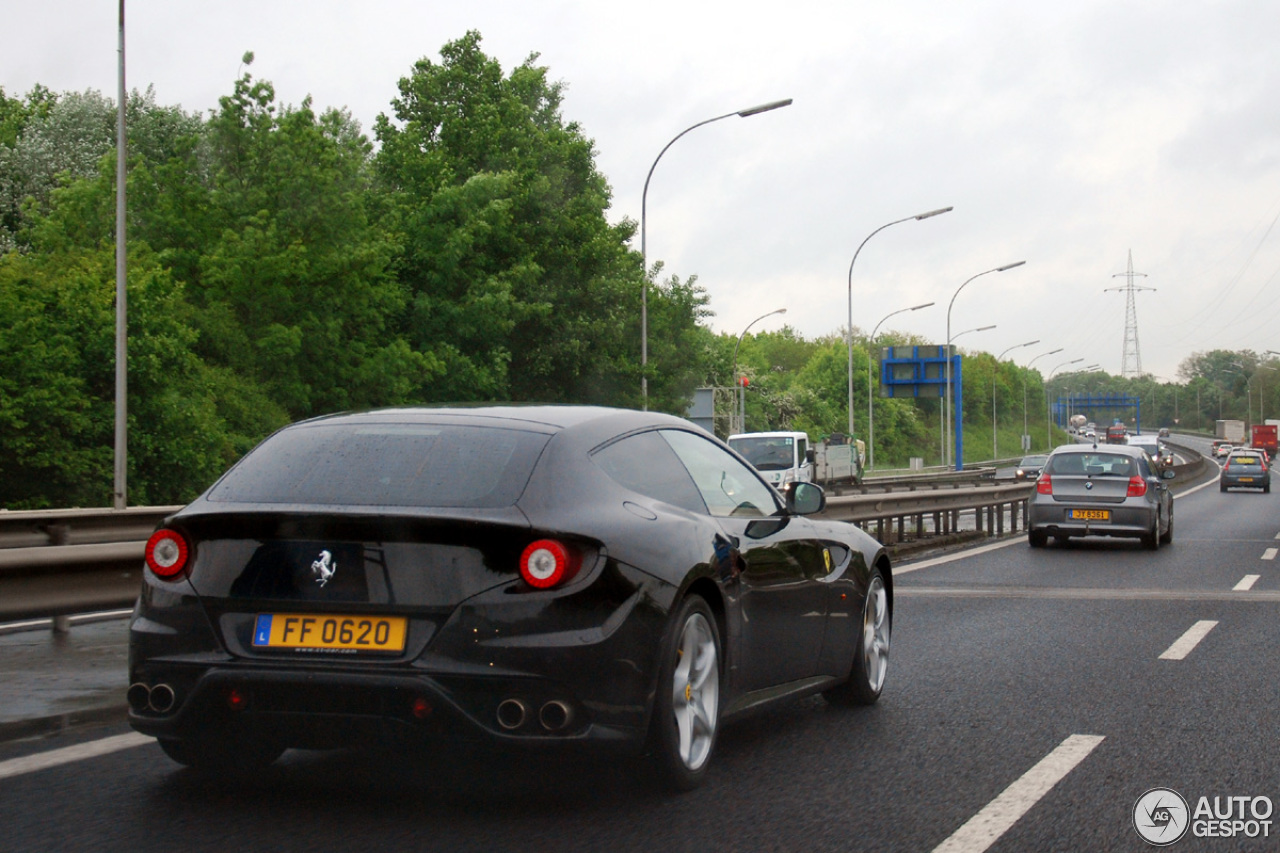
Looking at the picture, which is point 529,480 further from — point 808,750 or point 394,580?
point 808,750

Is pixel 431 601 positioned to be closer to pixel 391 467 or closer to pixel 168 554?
pixel 391 467

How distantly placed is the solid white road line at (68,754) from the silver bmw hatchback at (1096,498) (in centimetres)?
1581

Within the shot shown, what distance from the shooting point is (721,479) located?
6016 millimetres

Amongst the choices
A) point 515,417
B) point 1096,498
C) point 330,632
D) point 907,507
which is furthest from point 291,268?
point 330,632

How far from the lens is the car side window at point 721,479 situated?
576cm

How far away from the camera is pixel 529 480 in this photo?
15.7 ft

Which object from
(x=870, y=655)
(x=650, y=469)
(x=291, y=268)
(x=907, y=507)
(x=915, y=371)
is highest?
(x=291, y=268)

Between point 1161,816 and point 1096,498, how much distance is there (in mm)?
15712

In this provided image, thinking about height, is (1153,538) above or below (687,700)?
below

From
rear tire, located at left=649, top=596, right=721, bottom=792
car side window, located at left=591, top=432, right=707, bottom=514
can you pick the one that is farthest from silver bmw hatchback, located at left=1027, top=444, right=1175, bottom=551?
rear tire, located at left=649, top=596, right=721, bottom=792

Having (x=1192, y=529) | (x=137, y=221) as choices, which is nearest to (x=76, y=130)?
(x=137, y=221)

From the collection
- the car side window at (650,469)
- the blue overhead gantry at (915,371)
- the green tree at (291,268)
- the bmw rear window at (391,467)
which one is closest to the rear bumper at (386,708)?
the bmw rear window at (391,467)

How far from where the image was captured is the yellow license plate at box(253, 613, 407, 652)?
4.53 meters

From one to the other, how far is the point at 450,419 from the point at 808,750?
2.02m
